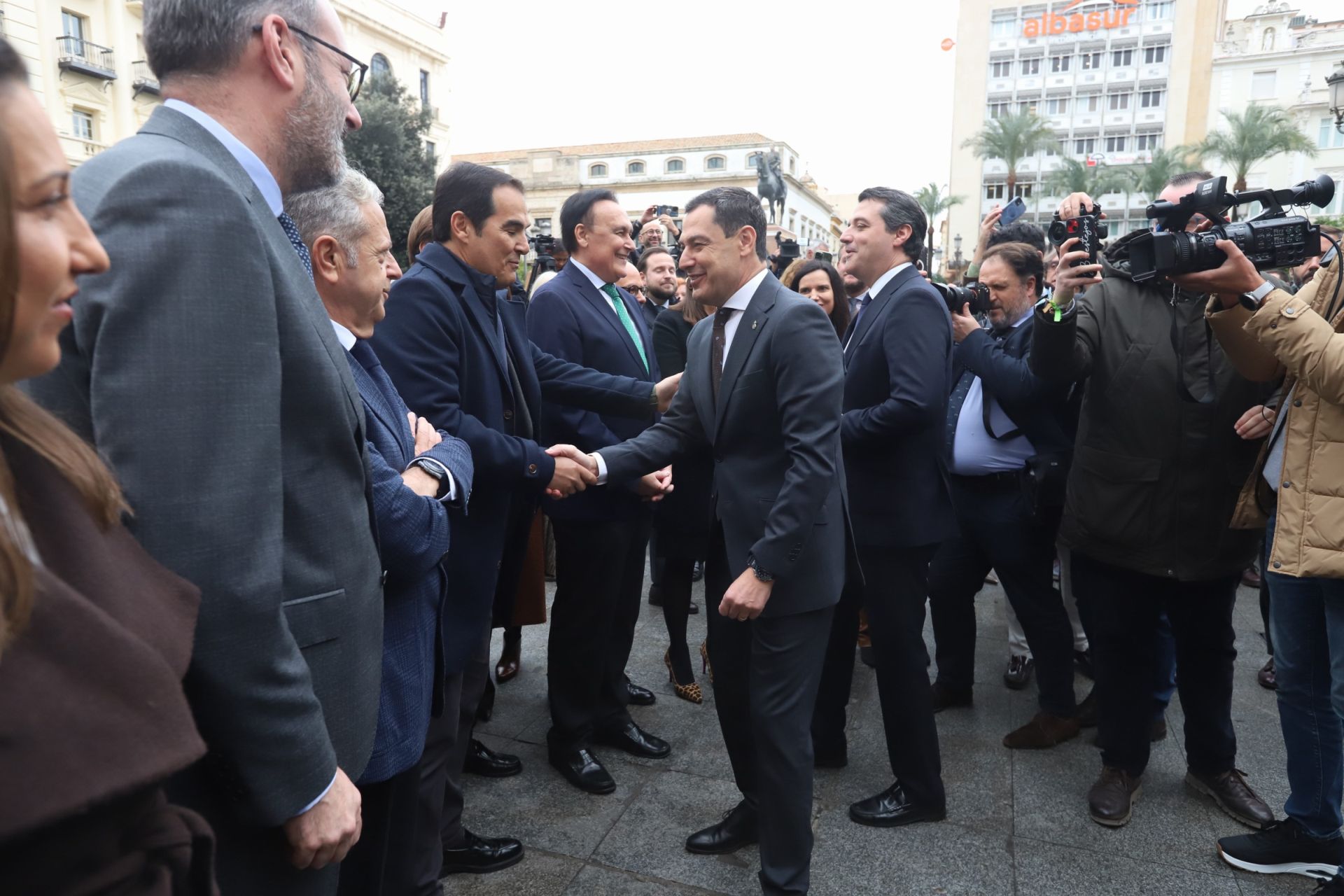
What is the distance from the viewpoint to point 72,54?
2933cm

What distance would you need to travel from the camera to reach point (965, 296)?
3.93 m

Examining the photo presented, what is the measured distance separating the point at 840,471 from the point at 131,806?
224 cm

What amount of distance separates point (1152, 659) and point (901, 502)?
43.0 inches

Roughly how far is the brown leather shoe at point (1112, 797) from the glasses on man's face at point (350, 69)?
3308 millimetres

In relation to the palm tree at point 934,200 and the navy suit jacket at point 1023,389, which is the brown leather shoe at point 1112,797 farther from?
the palm tree at point 934,200

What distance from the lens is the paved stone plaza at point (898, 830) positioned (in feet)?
9.20

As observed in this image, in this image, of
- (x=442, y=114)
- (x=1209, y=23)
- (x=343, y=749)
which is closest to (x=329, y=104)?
(x=343, y=749)

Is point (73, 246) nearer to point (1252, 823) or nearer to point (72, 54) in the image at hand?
point (1252, 823)

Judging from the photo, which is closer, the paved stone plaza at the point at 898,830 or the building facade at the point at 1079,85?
the paved stone plaza at the point at 898,830

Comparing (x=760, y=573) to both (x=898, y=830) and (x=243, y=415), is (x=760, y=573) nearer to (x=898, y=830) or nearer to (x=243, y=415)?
(x=898, y=830)

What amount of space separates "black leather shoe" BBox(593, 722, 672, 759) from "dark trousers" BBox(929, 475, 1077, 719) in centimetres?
146

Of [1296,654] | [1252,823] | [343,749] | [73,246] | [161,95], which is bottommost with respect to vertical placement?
[1252,823]

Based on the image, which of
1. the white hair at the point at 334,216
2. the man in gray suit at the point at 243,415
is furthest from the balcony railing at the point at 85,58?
the man in gray suit at the point at 243,415

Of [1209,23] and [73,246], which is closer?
[73,246]
